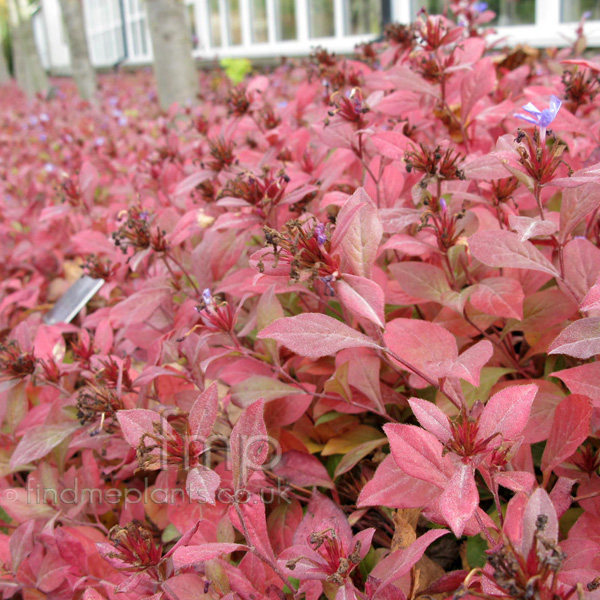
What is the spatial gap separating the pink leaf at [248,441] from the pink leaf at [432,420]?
0.75 feet

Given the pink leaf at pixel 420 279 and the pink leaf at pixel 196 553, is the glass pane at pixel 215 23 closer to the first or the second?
the pink leaf at pixel 420 279

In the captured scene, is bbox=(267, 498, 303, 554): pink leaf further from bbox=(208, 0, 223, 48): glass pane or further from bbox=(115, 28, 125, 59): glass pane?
bbox=(115, 28, 125, 59): glass pane

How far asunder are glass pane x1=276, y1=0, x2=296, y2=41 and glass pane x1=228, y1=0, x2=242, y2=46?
5.84 ft

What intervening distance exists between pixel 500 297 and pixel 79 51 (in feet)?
29.2

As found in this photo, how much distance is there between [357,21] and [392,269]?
8.88 metres

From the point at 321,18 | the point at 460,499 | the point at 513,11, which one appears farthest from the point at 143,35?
the point at 460,499

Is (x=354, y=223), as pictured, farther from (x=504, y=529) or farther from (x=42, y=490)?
(x=42, y=490)

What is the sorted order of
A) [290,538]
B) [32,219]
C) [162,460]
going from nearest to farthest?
[162,460], [290,538], [32,219]

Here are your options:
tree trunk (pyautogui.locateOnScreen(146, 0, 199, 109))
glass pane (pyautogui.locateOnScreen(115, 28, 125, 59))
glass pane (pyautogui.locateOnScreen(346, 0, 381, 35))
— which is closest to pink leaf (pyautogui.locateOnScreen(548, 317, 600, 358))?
tree trunk (pyautogui.locateOnScreen(146, 0, 199, 109))

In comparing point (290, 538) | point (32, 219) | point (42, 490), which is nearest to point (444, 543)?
point (290, 538)

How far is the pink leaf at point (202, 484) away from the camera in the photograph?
29.3 inches

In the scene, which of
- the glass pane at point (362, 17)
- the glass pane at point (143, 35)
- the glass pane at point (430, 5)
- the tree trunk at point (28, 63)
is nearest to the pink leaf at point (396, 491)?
the glass pane at point (430, 5)

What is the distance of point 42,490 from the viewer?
3.88 ft

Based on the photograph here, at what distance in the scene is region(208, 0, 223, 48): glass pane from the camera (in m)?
12.8
